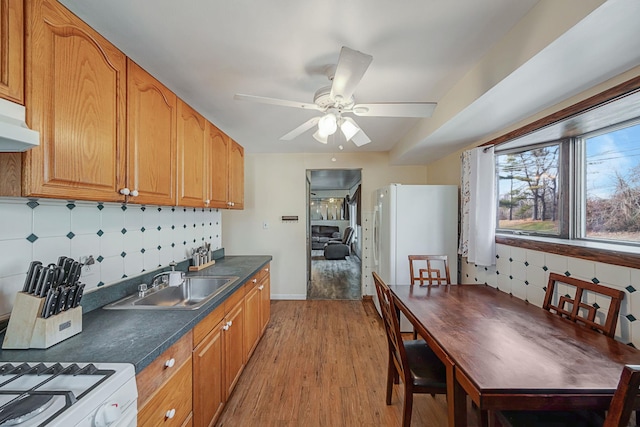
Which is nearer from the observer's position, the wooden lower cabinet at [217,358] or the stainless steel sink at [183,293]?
the wooden lower cabinet at [217,358]

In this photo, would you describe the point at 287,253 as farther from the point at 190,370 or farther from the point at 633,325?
the point at 633,325

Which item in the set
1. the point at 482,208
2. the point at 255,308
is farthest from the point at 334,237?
the point at 482,208

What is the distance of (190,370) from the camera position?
4.20ft

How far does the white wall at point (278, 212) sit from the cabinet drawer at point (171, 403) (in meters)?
2.83

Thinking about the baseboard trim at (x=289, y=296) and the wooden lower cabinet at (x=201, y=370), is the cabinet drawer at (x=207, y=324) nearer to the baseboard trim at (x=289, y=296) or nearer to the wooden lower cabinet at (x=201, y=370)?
the wooden lower cabinet at (x=201, y=370)

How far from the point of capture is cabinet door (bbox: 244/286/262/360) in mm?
2188

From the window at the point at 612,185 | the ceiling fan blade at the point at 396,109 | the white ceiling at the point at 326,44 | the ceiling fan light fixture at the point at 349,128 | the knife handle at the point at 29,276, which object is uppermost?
the white ceiling at the point at 326,44

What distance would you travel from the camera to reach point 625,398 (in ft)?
2.45

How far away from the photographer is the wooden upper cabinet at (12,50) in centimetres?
78

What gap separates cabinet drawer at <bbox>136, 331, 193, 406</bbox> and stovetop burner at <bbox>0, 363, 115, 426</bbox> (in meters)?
0.18

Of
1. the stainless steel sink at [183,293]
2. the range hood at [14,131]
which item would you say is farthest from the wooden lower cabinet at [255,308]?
the range hood at [14,131]

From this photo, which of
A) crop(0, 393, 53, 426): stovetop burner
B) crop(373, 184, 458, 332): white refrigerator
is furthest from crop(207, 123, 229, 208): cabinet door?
crop(373, 184, 458, 332): white refrigerator

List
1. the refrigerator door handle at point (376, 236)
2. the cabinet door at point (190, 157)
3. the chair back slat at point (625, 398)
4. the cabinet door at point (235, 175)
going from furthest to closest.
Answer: the refrigerator door handle at point (376, 236), the cabinet door at point (235, 175), the cabinet door at point (190, 157), the chair back slat at point (625, 398)

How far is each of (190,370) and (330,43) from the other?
1923 mm
